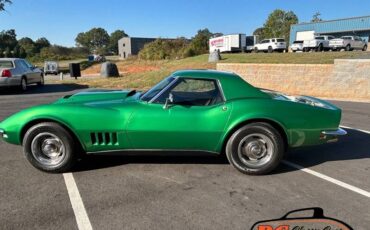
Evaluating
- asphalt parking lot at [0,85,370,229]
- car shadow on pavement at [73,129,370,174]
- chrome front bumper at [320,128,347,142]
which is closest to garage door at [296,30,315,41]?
car shadow on pavement at [73,129,370,174]

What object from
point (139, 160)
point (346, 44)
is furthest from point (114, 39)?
point (139, 160)

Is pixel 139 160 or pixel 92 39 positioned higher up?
pixel 92 39

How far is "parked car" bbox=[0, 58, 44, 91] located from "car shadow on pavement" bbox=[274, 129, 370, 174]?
11.6 meters

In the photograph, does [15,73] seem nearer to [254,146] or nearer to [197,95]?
[197,95]

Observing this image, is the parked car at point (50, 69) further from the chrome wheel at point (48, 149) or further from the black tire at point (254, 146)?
the black tire at point (254, 146)

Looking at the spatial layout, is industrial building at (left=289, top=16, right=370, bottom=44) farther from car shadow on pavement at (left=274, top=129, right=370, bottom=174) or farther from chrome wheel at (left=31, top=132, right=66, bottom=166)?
chrome wheel at (left=31, top=132, right=66, bottom=166)

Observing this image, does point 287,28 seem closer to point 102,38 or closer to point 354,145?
point 354,145

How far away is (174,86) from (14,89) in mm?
12110

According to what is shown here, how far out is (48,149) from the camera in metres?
4.16

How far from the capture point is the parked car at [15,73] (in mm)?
12578

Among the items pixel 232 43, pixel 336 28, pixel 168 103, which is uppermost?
pixel 336 28

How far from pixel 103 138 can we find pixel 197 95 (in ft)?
5.00

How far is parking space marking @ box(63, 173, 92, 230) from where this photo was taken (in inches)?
117

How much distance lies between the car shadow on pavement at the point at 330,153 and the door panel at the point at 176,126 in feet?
3.49
